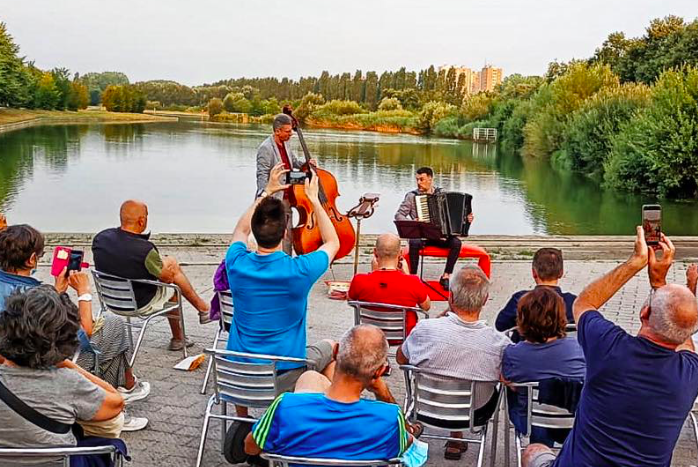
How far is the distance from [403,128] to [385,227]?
60929 millimetres

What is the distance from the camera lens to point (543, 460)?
10.1ft

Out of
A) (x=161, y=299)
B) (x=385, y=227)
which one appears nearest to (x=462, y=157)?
(x=385, y=227)

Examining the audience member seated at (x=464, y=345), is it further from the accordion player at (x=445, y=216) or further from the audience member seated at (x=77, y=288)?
the accordion player at (x=445, y=216)

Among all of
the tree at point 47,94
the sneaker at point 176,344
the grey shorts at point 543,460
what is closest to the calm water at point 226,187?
the sneaker at point 176,344

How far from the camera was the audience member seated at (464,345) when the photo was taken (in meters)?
3.53

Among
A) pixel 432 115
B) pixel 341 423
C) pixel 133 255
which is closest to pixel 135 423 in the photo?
pixel 133 255

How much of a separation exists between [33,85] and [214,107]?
18915 mm

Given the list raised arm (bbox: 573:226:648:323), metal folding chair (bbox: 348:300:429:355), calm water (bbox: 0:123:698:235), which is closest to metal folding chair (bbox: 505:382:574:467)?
raised arm (bbox: 573:226:648:323)

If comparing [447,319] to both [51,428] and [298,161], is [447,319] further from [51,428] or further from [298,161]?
[298,161]

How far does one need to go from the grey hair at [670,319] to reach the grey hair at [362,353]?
0.93 m

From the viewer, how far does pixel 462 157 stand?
4041 cm

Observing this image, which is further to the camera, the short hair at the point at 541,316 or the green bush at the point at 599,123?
the green bush at the point at 599,123

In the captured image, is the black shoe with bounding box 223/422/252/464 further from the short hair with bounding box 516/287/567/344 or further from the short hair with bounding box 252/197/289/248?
the short hair with bounding box 516/287/567/344

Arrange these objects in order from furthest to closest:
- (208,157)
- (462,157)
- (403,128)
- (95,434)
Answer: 1. (403,128)
2. (462,157)
3. (208,157)
4. (95,434)
